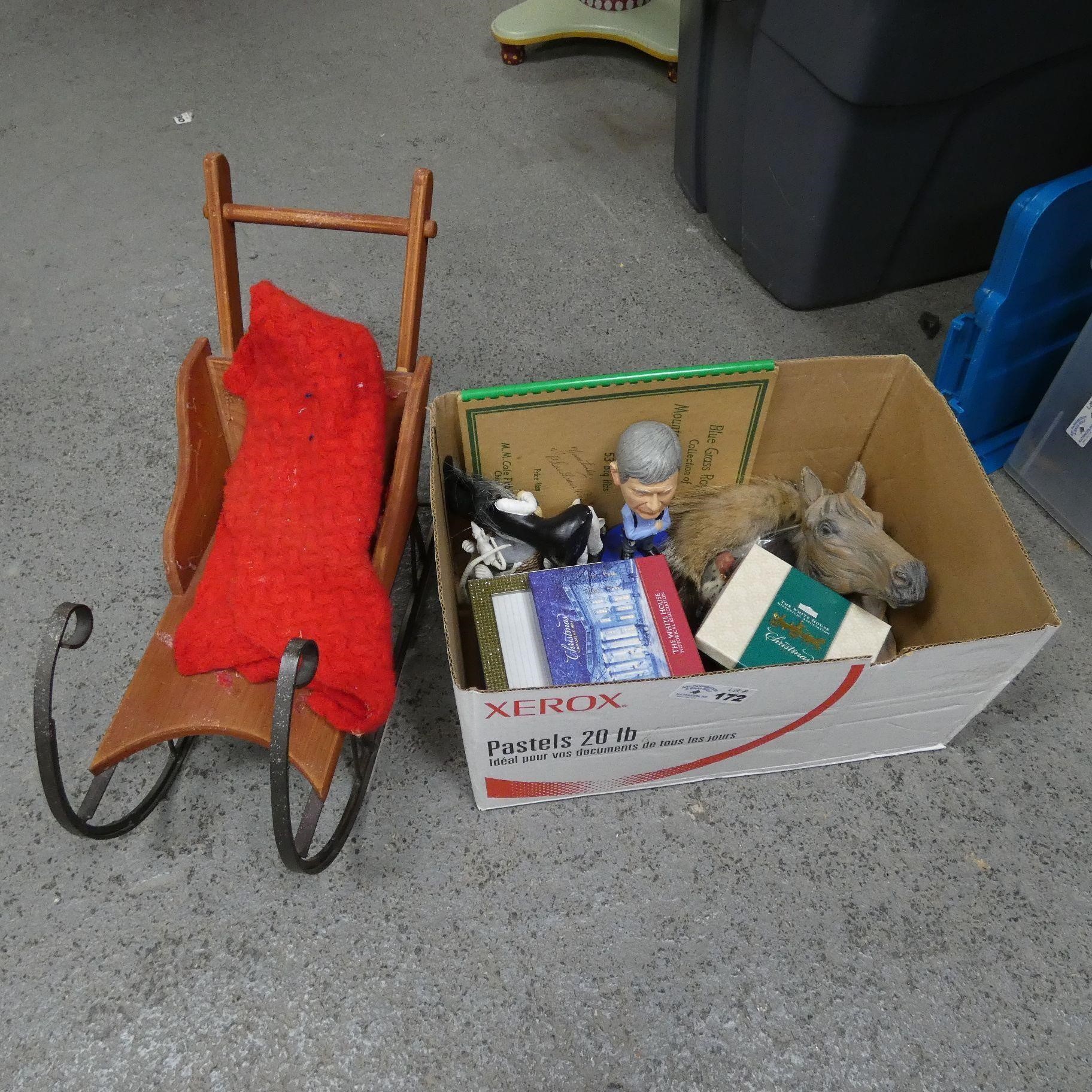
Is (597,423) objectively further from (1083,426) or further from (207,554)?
(1083,426)

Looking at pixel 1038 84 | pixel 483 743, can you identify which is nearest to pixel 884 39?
pixel 1038 84

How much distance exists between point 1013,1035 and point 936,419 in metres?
0.62

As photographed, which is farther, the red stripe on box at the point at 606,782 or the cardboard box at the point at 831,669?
the red stripe on box at the point at 606,782

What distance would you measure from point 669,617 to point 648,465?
0.52 feet

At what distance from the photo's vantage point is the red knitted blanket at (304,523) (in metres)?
0.78

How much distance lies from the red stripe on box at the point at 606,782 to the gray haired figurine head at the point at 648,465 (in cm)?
27

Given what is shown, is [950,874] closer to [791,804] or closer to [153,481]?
[791,804]

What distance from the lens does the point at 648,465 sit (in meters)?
0.90

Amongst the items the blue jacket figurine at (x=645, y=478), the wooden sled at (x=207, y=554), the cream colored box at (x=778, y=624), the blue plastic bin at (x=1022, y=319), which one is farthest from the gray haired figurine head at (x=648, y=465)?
the blue plastic bin at (x=1022, y=319)

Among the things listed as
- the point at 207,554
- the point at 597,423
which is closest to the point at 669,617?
the point at 597,423

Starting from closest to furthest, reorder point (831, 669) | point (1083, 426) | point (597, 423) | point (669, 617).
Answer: point (831, 669), point (669, 617), point (597, 423), point (1083, 426)

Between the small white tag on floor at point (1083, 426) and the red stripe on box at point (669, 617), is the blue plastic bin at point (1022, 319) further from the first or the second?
the red stripe on box at point (669, 617)

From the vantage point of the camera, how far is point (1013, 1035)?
81cm

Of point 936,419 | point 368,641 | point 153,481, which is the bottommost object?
point 153,481
